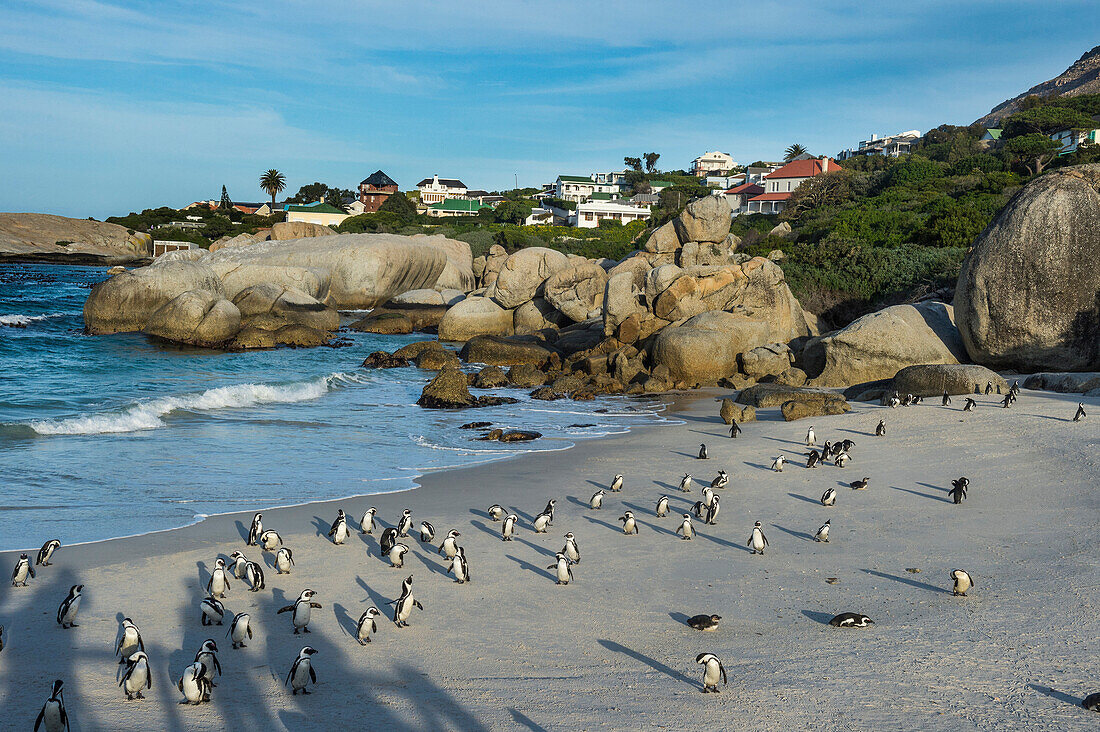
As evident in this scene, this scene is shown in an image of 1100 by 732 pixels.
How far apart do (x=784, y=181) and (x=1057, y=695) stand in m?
96.2

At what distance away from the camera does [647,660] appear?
7473 mm

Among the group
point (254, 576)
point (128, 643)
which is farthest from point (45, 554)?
point (128, 643)

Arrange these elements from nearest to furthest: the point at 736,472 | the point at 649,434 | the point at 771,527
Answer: the point at 771,527
the point at 736,472
the point at 649,434

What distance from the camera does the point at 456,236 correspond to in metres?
72.6

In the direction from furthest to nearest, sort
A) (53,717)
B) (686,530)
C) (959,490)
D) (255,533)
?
1. (959,490)
2. (686,530)
3. (255,533)
4. (53,717)

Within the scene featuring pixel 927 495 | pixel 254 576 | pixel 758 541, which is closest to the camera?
pixel 254 576

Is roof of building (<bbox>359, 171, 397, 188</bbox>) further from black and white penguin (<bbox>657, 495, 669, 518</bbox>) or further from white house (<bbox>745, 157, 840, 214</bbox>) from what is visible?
black and white penguin (<bbox>657, 495, 669, 518</bbox>)

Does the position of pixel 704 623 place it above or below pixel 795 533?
above

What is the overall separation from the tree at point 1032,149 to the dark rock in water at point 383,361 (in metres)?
58.9

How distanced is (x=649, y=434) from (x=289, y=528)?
9408mm

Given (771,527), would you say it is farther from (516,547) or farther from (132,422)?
(132,422)

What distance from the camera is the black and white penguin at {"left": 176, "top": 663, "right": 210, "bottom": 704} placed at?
6.64 metres

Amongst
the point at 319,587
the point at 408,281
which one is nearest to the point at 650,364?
the point at 319,587

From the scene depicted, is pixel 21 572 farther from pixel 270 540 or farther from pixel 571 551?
pixel 571 551
